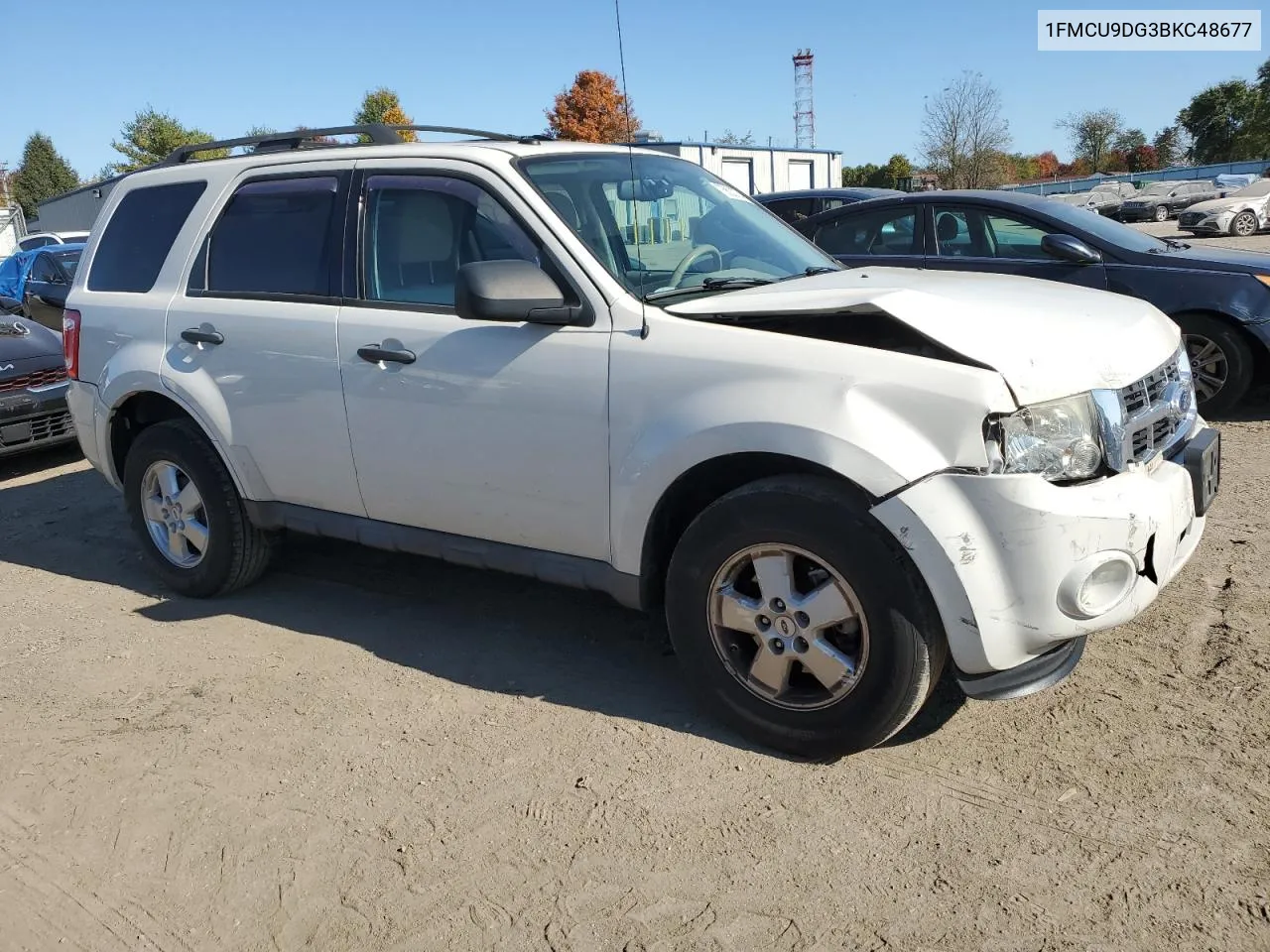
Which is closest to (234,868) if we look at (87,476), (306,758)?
(306,758)

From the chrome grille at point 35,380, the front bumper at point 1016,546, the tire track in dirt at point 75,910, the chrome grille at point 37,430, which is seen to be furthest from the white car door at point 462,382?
the chrome grille at point 35,380

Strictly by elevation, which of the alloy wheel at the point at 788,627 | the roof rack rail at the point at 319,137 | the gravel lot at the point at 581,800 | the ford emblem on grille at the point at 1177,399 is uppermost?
the roof rack rail at the point at 319,137

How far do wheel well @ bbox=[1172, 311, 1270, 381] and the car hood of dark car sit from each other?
8.46m

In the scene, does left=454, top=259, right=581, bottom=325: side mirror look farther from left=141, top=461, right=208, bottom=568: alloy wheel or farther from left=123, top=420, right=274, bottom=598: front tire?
left=141, top=461, right=208, bottom=568: alloy wheel

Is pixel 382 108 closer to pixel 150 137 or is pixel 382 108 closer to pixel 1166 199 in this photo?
pixel 150 137

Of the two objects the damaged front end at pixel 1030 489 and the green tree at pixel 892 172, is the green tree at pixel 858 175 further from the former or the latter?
the damaged front end at pixel 1030 489

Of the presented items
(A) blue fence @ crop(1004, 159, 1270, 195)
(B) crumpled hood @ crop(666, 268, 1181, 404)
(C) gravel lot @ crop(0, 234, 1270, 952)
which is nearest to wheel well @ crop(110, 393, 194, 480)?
(C) gravel lot @ crop(0, 234, 1270, 952)

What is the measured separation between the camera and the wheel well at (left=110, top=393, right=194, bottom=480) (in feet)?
16.5

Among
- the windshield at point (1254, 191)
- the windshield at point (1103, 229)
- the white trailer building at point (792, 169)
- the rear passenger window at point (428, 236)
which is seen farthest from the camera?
the white trailer building at point (792, 169)

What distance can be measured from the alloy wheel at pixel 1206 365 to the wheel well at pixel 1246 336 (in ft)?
0.48

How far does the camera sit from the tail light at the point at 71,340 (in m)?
5.21

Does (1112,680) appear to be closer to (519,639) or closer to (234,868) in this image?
(519,639)

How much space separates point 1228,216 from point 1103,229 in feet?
76.8

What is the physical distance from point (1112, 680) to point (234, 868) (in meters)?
2.91
